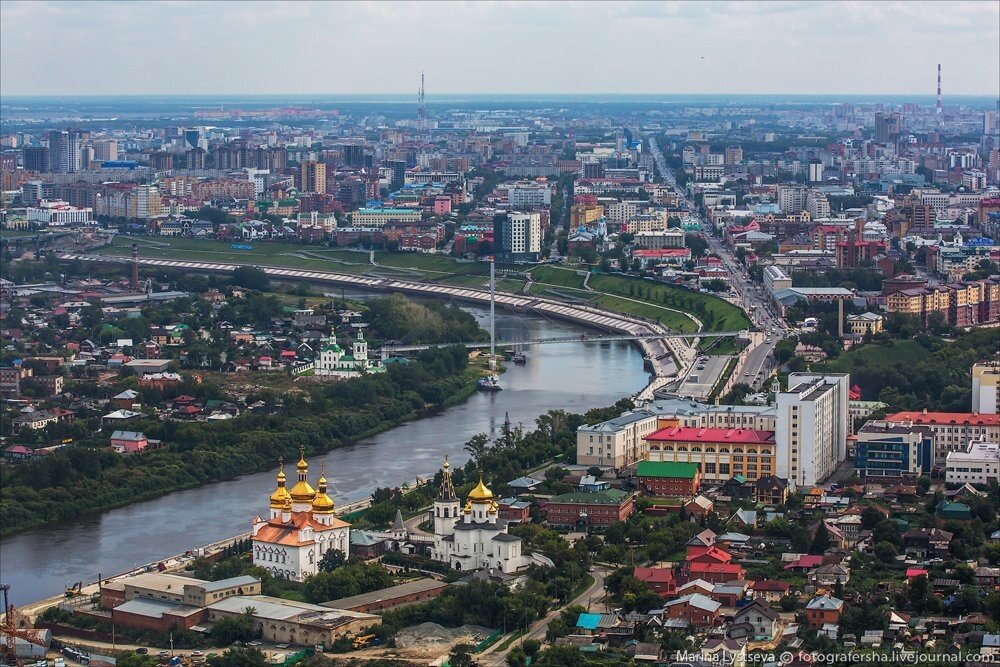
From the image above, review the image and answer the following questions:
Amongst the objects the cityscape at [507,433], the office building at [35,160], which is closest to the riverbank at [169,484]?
the cityscape at [507,433]

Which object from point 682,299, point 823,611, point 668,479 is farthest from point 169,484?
point 682,299

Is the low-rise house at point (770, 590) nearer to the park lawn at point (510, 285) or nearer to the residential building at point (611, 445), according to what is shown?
the residential building at point (611, 445)

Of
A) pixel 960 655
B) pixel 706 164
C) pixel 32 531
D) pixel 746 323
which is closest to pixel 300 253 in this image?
pixel 746 323

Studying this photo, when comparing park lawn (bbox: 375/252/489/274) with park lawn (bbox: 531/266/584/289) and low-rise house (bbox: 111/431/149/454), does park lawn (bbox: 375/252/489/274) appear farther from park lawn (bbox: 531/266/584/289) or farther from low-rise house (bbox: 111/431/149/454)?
low-rise house (bbox: 111/431/149/454)

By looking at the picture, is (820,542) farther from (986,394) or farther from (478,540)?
(986,394)

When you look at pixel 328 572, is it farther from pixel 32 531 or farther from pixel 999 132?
pixel 999 132

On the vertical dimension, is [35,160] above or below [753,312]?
above

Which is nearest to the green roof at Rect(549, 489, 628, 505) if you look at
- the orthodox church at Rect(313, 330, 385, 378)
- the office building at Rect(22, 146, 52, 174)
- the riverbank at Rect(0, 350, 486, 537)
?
the riverbank at Rect(0, 350, 486, 537)
